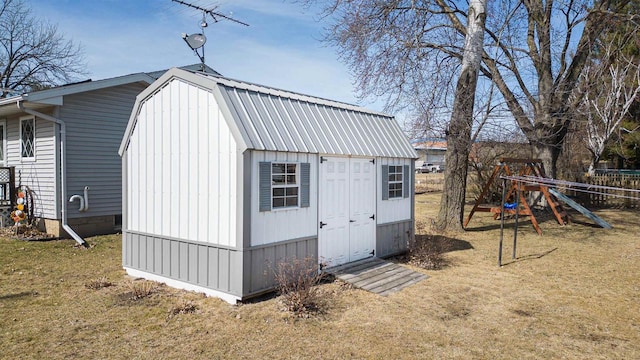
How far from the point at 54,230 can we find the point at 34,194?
1.46m

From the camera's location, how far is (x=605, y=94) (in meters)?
17.6

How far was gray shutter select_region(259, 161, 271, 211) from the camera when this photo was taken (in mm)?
6042

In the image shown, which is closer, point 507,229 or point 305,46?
point 507,229

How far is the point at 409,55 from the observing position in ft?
41.5

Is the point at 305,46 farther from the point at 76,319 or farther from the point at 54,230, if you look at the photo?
the point at 76,319

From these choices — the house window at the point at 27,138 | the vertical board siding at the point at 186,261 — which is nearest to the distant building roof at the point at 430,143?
the vertical board siding at the point at 186,261

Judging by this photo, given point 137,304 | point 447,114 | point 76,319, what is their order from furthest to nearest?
point 447,114, point 137,304, point 76,319

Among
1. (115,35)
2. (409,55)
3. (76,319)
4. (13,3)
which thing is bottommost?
(76,319)

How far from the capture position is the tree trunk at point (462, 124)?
12.1 m

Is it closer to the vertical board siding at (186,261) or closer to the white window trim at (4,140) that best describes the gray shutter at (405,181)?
the vertical board siding at (186,261)

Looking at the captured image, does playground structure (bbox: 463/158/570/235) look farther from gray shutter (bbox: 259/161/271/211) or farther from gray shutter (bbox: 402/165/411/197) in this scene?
gray shutter (bbox: 259/161/271/211)

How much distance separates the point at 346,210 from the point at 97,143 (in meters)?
7.72

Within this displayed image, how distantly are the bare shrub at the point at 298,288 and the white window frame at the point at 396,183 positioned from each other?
3.05 m

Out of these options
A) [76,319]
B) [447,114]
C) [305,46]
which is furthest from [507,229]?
[76,319]
